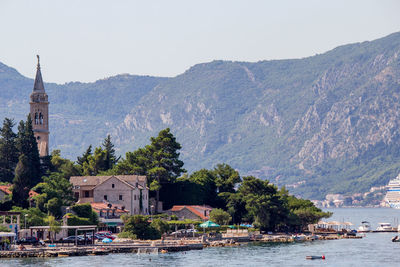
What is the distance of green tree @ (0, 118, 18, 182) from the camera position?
17312cm

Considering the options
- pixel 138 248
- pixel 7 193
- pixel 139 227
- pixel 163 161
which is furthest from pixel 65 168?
pixel 138 248

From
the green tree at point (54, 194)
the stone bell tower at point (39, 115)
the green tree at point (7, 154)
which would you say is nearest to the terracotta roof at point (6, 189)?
the green tree at point (54, 194)

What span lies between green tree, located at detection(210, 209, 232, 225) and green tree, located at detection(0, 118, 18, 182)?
39281 mm

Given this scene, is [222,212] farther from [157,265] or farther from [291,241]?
[157,265]

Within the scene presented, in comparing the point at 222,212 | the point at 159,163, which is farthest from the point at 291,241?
the point at 159,163

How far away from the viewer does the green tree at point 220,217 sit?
565 ft

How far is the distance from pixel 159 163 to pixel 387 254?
58.7 m

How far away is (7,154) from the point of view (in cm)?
17362

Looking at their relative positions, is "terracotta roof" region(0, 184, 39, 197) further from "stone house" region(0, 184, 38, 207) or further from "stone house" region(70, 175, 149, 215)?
"stone house" region(70, 175, 149, 215)

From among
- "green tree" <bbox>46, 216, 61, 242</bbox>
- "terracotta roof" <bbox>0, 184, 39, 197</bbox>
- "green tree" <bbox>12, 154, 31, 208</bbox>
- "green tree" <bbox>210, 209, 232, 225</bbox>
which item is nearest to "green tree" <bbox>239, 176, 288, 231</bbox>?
"green tree" <bbox>210, 209, 232, 225</bbox>

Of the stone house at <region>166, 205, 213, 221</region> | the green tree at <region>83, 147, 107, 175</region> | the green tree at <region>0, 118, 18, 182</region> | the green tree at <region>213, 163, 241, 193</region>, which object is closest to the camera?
the green tree at <region>0, 118, 18, 182</region>

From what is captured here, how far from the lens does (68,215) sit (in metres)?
148

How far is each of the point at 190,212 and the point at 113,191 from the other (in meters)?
17.8

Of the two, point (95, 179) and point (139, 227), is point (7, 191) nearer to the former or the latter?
point (95, 179)
